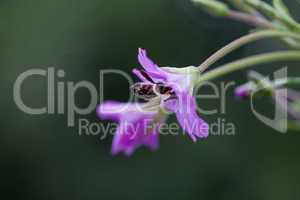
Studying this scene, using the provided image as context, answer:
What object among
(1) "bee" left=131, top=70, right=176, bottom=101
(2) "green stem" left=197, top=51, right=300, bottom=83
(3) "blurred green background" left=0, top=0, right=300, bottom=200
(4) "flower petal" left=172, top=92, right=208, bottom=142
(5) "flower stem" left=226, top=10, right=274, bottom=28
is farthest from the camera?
(3) "blurred green background" left=0, top=0, right=300, bottom=200

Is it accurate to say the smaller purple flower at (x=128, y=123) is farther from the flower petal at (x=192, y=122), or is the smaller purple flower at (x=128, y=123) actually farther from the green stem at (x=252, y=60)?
the green stem at (x=252, y=60)

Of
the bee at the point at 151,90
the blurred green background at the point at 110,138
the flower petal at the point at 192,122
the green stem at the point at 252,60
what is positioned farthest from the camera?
the blurred green background at the point at 110,138

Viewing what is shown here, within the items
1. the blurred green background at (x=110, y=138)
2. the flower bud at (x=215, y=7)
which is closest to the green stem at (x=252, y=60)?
the flower bud at (x=215, y=7)

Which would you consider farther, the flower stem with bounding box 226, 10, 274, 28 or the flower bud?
the flower bud

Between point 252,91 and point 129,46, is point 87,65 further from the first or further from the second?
point 252,91

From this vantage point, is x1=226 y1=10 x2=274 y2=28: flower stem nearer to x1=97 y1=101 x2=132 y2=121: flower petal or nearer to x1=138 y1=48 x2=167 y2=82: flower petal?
x1=138 y1=48 x2=167 y2=82: flower petal

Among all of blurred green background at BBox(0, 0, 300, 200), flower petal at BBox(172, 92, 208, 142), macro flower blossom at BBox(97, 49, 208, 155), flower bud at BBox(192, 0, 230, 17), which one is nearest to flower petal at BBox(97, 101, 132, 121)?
macro flower blossom at BBox(97, 49, 208, 155)

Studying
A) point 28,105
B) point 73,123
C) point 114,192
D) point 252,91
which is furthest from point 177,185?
point 252,91
